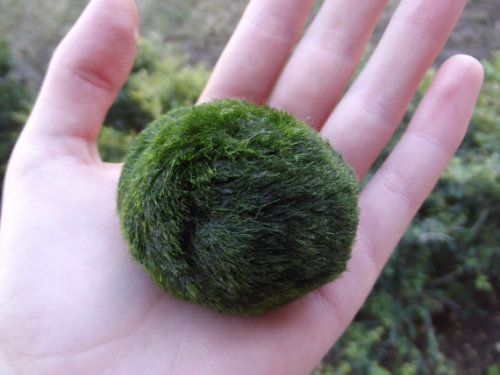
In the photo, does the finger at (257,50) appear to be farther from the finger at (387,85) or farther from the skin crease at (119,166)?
the finger at (387,85)

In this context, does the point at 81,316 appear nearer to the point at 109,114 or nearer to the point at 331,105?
the point at 331,105

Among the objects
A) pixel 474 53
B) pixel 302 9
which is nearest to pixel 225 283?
pixel 302 9

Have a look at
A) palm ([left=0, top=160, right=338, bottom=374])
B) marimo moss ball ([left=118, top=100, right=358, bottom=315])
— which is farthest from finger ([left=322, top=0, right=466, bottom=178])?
palm ([left=0, top=160, right=338, bottom=374])

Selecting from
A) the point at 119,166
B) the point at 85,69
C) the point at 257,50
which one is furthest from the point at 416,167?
the point at 85,69

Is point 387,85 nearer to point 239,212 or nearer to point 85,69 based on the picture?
point 239,212

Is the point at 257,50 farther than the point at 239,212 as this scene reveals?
Yes

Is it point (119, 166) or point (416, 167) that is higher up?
point (416, 167)
